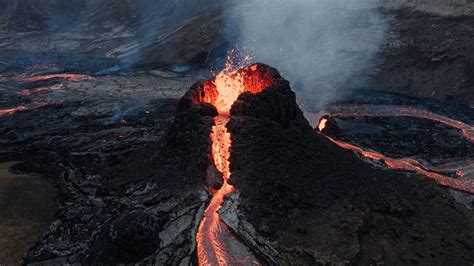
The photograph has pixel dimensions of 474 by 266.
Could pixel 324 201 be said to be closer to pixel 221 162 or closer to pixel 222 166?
pixel 222 166

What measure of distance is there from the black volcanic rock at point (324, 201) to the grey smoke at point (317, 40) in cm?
1876

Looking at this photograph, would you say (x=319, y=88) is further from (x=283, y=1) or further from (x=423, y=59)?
(x=283, y=1)

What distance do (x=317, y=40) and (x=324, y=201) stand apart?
116ft

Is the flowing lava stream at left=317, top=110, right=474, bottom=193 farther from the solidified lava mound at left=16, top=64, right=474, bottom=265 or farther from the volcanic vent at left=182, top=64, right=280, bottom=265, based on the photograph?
the volcanic vent at left=182, top=64, right=280, bottom=265

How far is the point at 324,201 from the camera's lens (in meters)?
15.8

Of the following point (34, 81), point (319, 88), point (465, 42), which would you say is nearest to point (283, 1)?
point (319, 88)

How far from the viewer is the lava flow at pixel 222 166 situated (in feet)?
43.2

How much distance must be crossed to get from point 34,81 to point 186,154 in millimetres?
33636

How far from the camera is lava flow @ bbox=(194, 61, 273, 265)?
13.2 m

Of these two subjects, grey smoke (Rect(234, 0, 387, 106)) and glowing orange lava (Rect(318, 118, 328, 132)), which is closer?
glowing orange lava (Rect(318, 118, 328, 132))

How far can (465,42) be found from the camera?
1574 inches

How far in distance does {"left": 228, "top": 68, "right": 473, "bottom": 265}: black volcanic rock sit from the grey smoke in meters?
18.8

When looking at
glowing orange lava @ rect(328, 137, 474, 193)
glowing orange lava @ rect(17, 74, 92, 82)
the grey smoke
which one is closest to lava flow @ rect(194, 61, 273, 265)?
glowing orange lava @ rect(328, 137, 474, 193)

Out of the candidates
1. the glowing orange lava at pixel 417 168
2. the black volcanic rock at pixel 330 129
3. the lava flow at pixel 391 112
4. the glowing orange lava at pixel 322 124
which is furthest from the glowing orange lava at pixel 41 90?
the glowing orange lava at pixel 417 168
